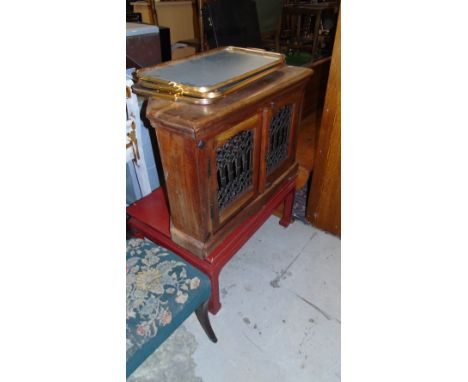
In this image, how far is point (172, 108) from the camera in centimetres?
96

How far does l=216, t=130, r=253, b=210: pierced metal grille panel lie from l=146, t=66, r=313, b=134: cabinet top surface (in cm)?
13

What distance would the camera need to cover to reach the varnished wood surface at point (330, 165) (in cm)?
148

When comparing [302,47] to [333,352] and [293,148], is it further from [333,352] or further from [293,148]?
[333,352]

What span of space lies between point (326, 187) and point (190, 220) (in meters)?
0.95

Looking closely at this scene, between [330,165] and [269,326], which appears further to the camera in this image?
[330,165]

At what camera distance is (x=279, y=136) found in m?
1.41

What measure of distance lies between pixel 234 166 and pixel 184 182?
→ 0.22 m

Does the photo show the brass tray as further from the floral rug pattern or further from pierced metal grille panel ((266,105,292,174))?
the floral rug pattern

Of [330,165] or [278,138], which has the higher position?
[278,138]

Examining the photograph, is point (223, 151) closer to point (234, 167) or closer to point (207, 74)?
point (234, 167)

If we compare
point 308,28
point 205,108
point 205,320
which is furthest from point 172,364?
point 308,28

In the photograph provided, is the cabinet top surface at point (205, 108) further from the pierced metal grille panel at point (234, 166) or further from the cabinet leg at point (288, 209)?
the cabinet leg at point (288, 209)

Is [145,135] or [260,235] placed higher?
[145,135]

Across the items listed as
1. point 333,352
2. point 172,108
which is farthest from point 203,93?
point 333,352
